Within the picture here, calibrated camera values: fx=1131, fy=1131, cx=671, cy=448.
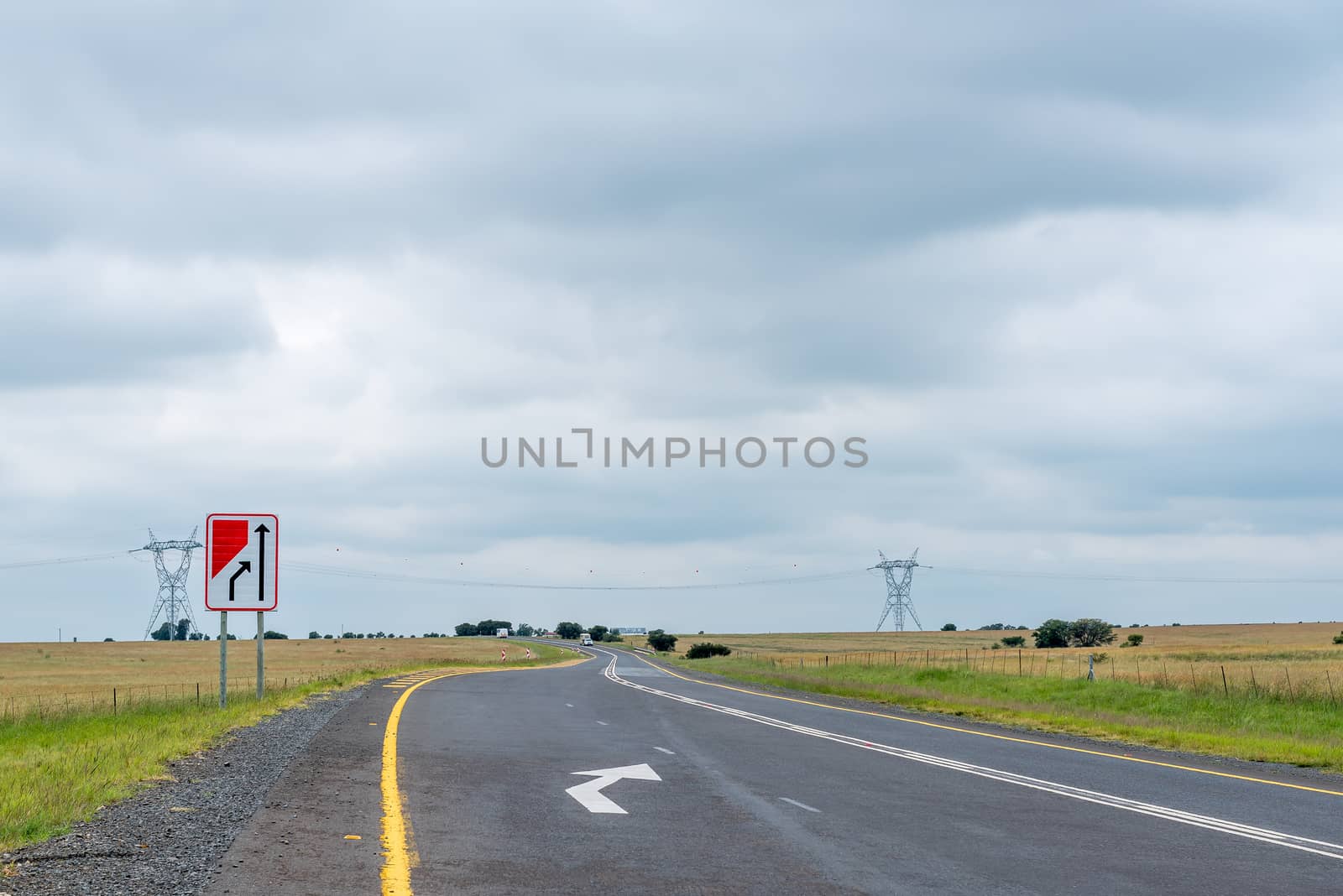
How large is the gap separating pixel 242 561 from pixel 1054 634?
123 m

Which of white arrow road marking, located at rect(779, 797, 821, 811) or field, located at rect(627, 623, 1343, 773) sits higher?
white arrow road marking, located at rect(779, 797, 821, 811)

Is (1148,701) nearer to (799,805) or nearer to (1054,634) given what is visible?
(799,805)

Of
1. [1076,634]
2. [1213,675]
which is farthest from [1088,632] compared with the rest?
[1213,675]

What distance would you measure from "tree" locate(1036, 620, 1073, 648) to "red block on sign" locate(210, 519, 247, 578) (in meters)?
121

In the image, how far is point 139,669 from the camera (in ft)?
276

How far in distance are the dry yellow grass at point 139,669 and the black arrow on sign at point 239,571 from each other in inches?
434

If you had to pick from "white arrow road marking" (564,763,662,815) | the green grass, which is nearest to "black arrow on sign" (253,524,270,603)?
"white arrow road marking" (564,763,662,815)

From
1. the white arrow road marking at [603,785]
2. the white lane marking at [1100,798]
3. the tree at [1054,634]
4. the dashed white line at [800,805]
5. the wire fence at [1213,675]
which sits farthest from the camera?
the tree at [1054,634]

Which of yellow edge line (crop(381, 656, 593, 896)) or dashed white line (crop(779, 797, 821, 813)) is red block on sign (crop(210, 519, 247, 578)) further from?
dashed white line (crop(779, 797, 821, 813))

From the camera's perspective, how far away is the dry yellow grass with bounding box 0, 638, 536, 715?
4441cm

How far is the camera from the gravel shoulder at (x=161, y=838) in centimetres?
711

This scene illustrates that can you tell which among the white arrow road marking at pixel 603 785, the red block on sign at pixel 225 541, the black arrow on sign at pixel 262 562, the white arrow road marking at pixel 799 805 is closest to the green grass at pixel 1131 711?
the white arrow road marking at pixel 799 805

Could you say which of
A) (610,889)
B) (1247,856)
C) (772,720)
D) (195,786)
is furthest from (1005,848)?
(772,720)

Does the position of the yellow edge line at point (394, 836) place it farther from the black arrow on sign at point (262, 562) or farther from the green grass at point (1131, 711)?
the green grass at point (1131, 711)
